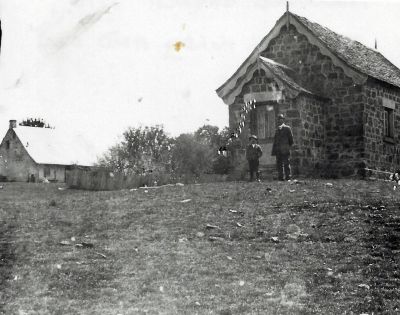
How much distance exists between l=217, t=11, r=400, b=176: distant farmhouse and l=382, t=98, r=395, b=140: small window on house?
0.21 meters

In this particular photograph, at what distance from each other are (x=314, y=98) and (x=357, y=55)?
156 inches

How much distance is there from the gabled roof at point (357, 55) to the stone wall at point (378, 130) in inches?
17.3

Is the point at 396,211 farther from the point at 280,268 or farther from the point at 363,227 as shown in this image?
the point at 280,268

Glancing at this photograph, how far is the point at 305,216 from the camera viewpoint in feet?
49.0

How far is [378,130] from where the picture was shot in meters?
27.5

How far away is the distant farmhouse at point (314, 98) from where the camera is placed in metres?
25.3

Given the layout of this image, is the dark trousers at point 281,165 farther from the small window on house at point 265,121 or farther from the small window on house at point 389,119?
the small window on house at point 389,119

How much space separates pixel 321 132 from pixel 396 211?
11600 millimetres

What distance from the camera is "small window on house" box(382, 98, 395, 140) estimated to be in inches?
1115

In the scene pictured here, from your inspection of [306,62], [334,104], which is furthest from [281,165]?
[306,62]

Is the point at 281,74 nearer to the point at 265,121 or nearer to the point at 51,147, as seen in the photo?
the point at 265,121

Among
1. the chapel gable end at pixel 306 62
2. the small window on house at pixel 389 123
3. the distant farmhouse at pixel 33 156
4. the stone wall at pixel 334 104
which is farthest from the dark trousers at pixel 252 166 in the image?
the distant farmhouse at pixel 33 156

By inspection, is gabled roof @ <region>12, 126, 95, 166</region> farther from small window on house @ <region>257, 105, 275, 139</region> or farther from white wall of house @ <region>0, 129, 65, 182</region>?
small window on house @ <region>257, 105, 275, 139</region>

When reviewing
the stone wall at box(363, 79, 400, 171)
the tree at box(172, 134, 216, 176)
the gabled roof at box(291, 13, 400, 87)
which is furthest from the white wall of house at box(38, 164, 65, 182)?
the stone wall at box(363, 79, 400, 171)
